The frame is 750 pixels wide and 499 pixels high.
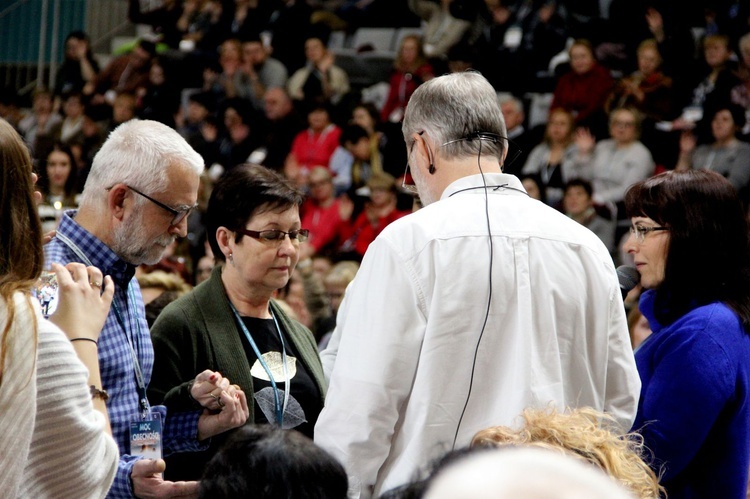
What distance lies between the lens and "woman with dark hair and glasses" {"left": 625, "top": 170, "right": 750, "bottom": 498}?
2375mm

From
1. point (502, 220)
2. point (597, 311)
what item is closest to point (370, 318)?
point (502, 220)

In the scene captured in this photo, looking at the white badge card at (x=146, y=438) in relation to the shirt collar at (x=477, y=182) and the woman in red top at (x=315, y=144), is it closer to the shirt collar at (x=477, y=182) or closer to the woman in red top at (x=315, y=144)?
the shirt collar at (x=477, y=182)

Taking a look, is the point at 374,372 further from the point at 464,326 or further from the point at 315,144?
the point at 315,144

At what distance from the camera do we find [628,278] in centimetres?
268

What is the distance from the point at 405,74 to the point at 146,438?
765 centimetres

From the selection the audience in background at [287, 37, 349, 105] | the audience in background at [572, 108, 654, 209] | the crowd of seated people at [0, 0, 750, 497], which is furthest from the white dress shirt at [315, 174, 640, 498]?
the audience in background at [287, 37, 349, 105]

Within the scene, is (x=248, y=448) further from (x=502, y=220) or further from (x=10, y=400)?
(x=502, y=220)

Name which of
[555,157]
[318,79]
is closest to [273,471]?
[555,157]

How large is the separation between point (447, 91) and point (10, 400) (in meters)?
1.19

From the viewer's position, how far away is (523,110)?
889 centimetres

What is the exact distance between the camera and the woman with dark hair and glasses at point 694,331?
238 centimetres

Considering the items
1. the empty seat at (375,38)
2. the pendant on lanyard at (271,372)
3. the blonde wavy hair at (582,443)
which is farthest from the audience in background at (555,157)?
the blonde wavy hair at (582,443)

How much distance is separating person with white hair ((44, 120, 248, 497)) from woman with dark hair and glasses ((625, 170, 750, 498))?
1009 millimetres

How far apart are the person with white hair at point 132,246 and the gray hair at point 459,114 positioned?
0.58 meters
